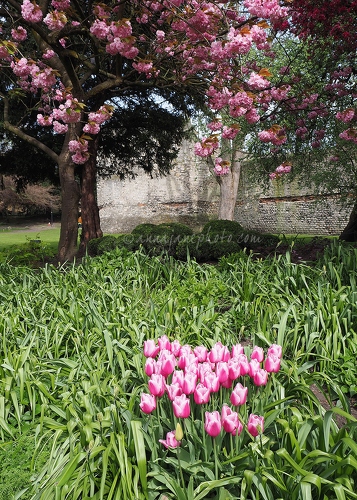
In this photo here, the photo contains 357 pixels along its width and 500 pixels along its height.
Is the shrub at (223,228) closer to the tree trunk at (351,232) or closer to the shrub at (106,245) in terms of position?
the shrub at (106,245)

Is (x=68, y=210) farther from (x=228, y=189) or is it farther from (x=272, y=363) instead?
(x=228, y=189)

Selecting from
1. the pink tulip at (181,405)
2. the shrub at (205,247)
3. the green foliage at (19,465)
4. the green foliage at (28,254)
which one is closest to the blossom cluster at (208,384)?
the pink tulip at (181,405)

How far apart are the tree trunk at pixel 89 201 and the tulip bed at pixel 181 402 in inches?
182

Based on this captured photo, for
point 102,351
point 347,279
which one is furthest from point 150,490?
point 347,279

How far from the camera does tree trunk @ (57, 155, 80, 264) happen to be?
7387 millimetres

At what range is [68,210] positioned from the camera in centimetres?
745

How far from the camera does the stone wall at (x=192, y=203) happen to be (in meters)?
15.7

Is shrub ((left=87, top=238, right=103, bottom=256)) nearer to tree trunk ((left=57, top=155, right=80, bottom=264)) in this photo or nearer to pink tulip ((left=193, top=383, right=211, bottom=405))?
tree trunk ((left=57, top=155, right=80, bottom=264))

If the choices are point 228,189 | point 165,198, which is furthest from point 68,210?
point 165,198

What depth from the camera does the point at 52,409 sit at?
6.86 feet

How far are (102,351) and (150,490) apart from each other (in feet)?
3.93

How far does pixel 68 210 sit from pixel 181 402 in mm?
6500

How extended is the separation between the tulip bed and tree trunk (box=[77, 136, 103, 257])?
182 inches

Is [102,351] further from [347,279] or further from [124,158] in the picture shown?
[124,158]
